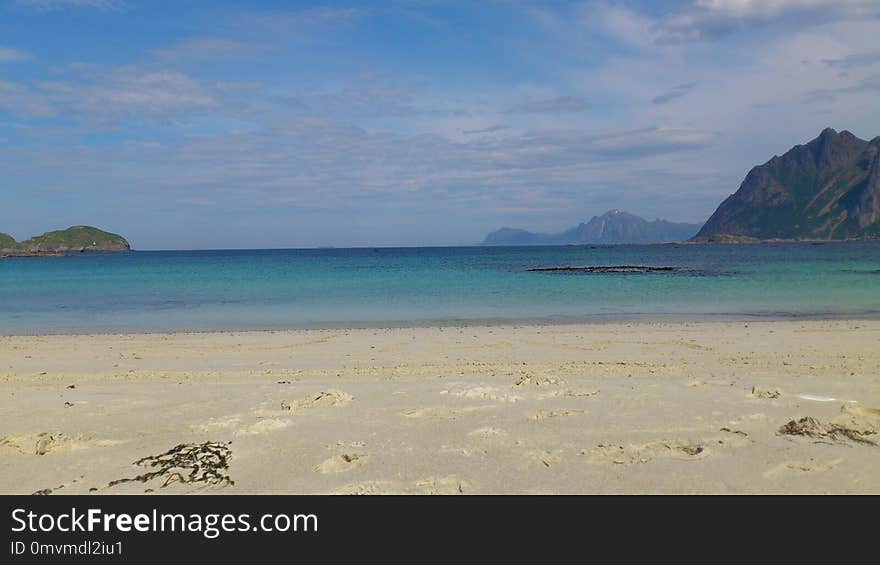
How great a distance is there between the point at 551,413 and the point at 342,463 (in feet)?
8.78

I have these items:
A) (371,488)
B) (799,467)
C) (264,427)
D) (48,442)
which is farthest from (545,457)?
(48,442)

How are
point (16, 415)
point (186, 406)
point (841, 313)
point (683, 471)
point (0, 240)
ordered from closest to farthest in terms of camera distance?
point (683, 471), point (16, 415), point (186, 406), point (841, 313), point (0, 240)

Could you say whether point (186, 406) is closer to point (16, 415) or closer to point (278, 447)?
point (16, 415)

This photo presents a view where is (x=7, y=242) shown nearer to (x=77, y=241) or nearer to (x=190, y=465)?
(x=77, y=241)

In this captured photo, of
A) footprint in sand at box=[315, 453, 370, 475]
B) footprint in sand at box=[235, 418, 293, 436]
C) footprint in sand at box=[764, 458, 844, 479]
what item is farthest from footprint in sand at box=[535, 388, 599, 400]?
footprint in sand at box=[235, 418, 293, 436]

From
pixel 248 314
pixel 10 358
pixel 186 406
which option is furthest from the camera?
pixel 248 314

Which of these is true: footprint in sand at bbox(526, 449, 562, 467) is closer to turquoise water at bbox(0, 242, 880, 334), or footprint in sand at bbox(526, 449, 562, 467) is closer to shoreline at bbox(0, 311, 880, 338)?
shoreline at bbox(0, 311, 880, 338)

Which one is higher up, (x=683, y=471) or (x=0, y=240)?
(x=0, y=240)

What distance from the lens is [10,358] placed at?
13383mm

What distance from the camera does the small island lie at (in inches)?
5743

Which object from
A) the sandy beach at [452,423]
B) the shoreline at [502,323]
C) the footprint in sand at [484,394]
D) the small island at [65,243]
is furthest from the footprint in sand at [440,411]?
the small island at [65,243]

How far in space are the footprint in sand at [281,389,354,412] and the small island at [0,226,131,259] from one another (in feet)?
511

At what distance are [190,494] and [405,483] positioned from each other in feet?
5.55
